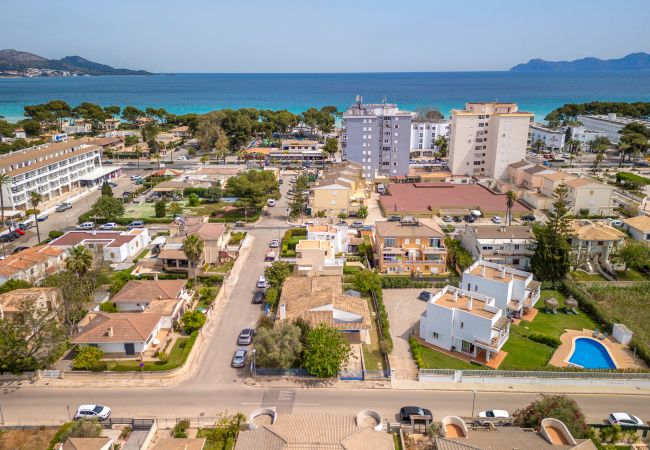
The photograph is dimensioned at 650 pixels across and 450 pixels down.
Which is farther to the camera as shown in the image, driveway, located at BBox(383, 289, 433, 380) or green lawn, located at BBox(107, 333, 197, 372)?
driveway, located at BBox(383, 289, 433, 380)

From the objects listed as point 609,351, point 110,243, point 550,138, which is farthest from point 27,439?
point 550,138

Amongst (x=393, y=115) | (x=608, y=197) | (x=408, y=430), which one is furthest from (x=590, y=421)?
(x=393, y=115)

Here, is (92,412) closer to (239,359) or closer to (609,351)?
(239,359)

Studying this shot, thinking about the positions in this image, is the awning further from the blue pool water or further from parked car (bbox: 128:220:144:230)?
the blue pool water

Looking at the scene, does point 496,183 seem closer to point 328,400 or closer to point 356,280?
point 356,280

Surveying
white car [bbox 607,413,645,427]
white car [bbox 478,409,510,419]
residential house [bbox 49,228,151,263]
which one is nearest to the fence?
white car [bbox 607,413,645,427]

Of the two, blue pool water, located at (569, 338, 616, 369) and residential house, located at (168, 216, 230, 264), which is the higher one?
residential house, located at (168, 216, 230, 264)
